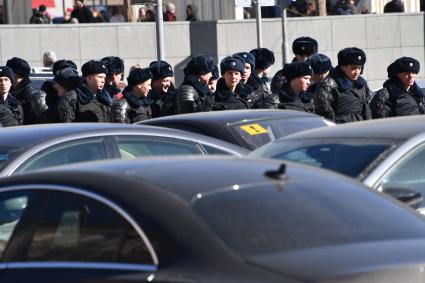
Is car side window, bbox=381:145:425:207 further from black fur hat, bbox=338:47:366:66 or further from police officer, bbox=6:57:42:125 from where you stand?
police officer, bbox=6:57:42:125

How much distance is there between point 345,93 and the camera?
500 inches

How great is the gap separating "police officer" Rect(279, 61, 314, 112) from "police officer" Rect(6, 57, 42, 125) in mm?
2537

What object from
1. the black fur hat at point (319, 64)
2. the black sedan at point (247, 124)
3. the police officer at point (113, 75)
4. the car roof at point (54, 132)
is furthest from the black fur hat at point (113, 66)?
the car roof at point (54, 132)

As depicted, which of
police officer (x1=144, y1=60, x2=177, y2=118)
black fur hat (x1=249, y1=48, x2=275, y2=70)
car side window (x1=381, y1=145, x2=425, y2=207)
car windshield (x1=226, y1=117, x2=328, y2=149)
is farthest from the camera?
black fur hat (x1=249, y1=48, x2=275, y2=70)

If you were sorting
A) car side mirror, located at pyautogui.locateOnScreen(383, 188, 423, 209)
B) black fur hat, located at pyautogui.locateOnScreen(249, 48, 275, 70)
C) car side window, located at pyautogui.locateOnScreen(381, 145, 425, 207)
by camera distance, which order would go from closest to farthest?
car side mirror, located at pyautogui.locateOnScreen(383, 188, 423, 209) → car side window, located at pyautogui.locateOnScreen(381, 145, 425, 207) → black fur hat, located at pyautogui.locateOnScreen(249, 48, 275, 70)

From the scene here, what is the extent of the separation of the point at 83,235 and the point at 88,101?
277 inches

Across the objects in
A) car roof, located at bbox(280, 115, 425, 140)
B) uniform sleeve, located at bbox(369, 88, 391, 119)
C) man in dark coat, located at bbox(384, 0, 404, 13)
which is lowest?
uniform sleeve, located at bbox(369, 88, 391, 119)

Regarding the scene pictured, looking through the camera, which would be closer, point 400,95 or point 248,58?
point 400,95

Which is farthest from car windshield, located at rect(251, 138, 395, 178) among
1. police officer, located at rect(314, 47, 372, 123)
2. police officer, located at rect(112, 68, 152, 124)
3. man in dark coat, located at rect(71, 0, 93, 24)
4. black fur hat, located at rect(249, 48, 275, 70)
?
man in dark coat, located at rect(71, 0, 93, 24)

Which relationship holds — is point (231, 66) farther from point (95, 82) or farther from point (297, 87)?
point (95, 82)

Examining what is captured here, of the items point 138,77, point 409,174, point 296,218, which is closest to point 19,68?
point 138,77

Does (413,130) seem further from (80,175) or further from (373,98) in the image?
(373,98)

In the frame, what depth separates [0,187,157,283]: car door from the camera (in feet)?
16.1

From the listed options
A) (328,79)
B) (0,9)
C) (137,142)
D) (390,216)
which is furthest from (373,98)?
(0,9)
